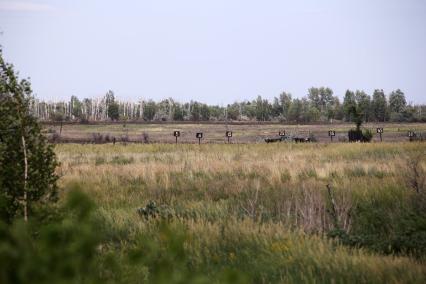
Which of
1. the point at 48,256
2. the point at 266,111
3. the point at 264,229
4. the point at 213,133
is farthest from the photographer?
the point at 266,111

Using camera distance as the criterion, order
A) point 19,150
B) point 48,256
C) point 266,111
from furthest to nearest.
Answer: point 266,111, point 19,150, point 48,256

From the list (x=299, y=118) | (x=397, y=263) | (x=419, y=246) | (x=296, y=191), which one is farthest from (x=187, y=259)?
(x=299, y=118)

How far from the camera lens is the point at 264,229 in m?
7.06

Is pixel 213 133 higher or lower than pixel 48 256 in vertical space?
lower

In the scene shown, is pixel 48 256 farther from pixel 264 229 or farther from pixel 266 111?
pixel 266 111

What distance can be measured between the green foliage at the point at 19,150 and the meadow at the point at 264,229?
37cm

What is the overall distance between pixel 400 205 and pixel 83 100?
6866 inches

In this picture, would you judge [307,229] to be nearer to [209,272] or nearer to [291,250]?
[291,250]

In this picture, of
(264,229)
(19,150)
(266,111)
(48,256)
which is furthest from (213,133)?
(266,111)

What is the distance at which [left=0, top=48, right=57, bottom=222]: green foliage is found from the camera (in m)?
6.12

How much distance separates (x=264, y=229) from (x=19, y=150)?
350cm

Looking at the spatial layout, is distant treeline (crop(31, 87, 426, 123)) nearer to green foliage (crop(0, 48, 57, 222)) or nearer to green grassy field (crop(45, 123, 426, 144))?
green grassy field (crop(45, 123, 426, 144))

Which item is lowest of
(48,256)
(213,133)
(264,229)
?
(213,133)

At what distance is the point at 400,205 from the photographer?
910 centimetres
